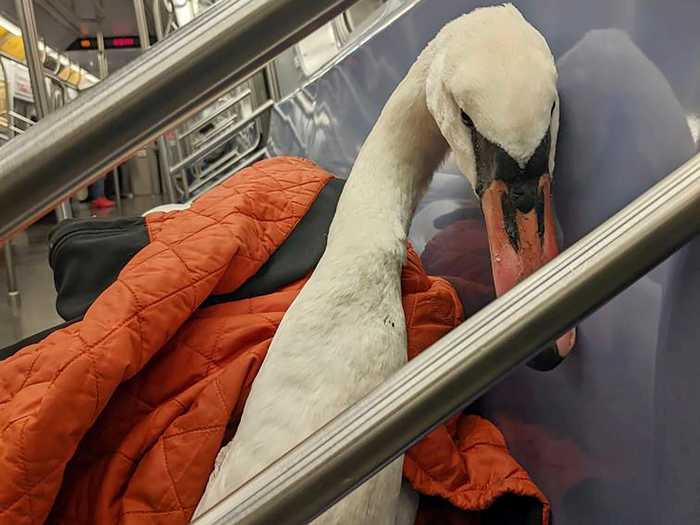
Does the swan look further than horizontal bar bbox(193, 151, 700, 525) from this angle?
Yes

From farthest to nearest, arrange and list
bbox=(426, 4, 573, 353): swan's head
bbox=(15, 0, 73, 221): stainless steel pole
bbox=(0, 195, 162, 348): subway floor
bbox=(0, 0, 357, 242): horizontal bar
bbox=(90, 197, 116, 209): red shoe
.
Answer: bbox=(90, 197, 116, 209): red shoe < bbox=(0, 195, 162, 348): subway floor < bbox=(15, 0, 73, 221): stainless steel pole < bbox=(426, 4, 573, 353): swan's head < bbox=(0, 0, 357, 242): horizontal bar

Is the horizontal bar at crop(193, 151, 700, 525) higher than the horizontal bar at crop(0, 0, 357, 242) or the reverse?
the reverse

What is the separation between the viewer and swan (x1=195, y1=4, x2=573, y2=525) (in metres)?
0.56

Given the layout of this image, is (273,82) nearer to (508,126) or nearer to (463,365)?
(508,126)

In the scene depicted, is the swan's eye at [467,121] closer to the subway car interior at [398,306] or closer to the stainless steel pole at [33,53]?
the subway car interior at [398,306]

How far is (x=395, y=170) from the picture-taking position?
2.52ft

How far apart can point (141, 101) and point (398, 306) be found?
0.45m

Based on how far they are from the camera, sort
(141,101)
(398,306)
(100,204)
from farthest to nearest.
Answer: (100,204)
(398,306)
(141,101)

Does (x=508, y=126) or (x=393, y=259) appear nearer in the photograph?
(x=508, y=126)

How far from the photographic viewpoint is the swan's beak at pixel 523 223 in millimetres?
581

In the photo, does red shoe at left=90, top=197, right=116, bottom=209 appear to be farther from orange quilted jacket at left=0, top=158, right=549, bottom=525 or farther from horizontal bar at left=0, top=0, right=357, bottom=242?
horizontal bar at left=0, top=0, right=357, bottom=242

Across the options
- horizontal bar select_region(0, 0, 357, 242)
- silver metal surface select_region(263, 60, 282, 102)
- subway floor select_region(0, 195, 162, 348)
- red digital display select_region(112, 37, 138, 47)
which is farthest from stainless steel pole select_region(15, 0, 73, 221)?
red digital display select_region(112, 37, 138, 47)

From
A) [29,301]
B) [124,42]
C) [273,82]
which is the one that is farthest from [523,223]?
[124,42]

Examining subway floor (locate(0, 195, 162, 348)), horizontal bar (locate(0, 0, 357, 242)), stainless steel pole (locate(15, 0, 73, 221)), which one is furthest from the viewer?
subway floor (locate(0, 195, 162, 348))
